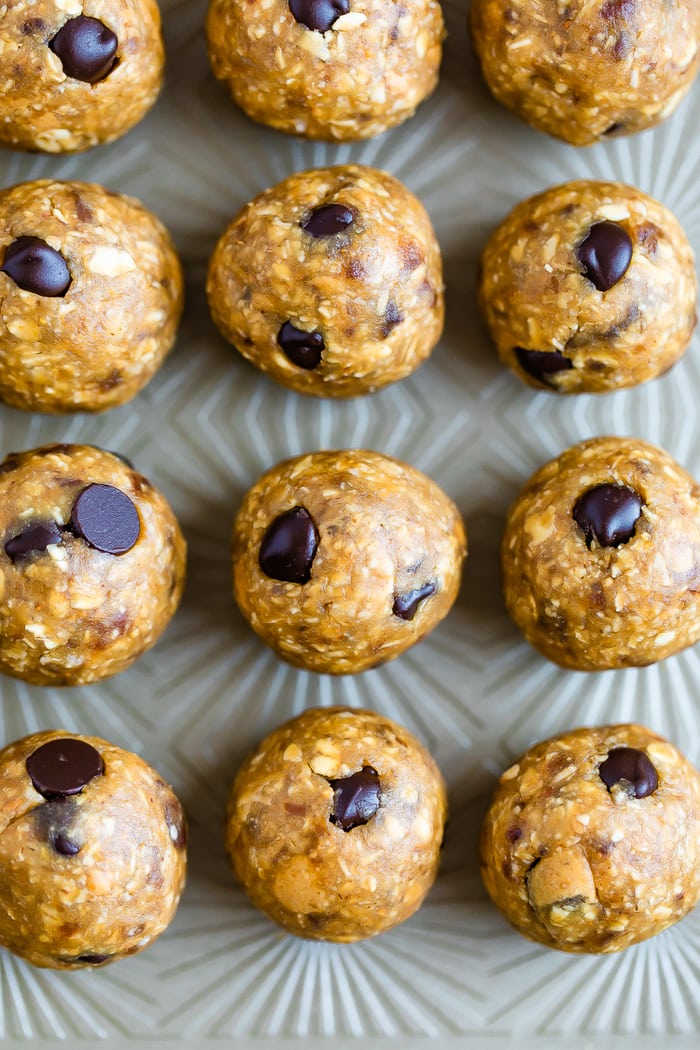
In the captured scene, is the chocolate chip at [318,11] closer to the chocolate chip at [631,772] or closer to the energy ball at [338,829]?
the energy ball at [338,829]

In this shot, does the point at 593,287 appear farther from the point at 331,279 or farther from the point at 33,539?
the point at 33,539


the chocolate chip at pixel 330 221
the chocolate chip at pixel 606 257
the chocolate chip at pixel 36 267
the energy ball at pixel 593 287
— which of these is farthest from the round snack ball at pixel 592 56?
the chocolate chip at pixel 36 267

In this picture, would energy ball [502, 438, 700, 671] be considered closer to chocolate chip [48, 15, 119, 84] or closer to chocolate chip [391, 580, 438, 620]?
chocolate chip [391, 580, 438, 620]

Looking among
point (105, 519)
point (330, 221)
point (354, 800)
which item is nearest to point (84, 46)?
point (330, 221)

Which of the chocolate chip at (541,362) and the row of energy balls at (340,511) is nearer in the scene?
the row of energy balls at (340,511)

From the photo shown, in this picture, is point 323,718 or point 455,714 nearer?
point 323,718

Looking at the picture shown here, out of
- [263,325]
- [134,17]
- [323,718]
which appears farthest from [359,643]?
[134,17]

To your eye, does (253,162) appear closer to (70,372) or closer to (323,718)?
(70,372)
